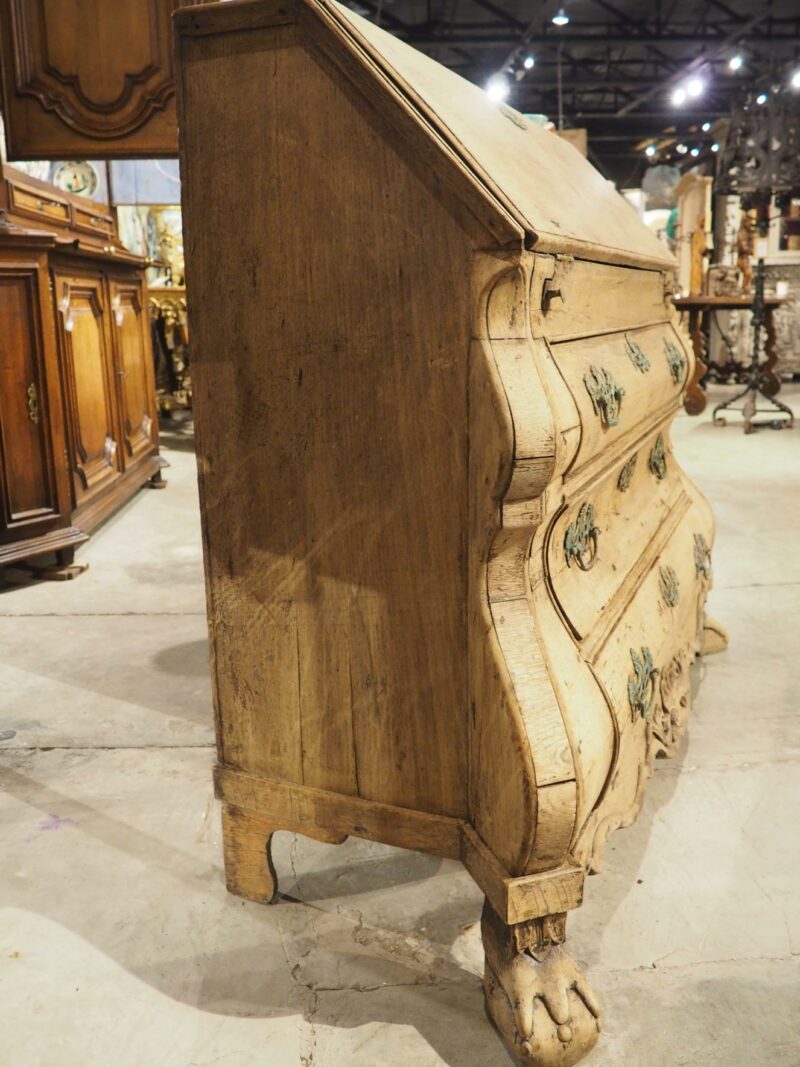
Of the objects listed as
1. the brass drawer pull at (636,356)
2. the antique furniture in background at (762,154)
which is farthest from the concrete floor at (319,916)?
the antique furniture in background at (762,154)

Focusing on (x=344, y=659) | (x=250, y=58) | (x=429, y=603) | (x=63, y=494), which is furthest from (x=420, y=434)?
(x=63, y=494)

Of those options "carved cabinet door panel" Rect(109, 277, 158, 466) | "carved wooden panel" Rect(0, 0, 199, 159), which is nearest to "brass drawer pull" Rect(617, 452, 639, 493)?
"carved wooden panel" Rect(0, 0, 199, 159)

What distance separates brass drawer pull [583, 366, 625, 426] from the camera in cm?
143

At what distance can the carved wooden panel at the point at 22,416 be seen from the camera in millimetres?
3410

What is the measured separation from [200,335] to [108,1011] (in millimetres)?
1012

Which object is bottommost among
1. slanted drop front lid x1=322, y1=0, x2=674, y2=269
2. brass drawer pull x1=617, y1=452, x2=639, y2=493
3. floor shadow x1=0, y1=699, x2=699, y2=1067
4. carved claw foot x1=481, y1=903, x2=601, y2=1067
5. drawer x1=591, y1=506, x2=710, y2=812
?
floor shadow x1=0, y1=699, x2=699, y2=1067

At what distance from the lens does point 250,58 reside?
1.31 metres

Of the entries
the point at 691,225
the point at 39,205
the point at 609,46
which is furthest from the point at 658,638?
the point at 609,46

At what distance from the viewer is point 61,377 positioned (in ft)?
12.4

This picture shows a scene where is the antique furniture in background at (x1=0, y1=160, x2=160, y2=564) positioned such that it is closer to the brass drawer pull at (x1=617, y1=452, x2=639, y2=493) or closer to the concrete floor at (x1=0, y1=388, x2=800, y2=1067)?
the concrete floor at (x1=0, y1=388, x2=800, y2=1067)

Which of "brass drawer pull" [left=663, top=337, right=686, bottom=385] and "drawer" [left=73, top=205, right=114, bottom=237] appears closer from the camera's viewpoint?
"brass drawer pull" [left=663, top=337, right=686, bottom=385]

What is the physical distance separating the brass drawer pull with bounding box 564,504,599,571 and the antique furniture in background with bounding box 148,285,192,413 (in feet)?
22.2

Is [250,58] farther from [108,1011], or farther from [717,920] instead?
[717,920]

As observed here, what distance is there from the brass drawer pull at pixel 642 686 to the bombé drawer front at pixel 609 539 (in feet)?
0.31
